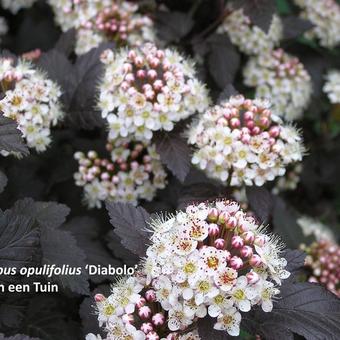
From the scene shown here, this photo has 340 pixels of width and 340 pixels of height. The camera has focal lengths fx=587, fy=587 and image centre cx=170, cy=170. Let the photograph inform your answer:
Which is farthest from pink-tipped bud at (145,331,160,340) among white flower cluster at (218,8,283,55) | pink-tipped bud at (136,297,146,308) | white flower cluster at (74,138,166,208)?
white flower cluster at (218,8,283,55)

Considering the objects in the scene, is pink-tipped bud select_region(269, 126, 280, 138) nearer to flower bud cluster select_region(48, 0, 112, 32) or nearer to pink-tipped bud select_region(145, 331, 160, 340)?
pink-tipped bud select_region(145, 331, 160, 340)

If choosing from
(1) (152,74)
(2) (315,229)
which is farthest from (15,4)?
(2) (315,229)

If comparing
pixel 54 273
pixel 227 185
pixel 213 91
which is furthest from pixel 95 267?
pixel 213 91

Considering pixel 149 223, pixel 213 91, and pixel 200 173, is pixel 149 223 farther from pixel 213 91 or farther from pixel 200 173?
pixel 213 91

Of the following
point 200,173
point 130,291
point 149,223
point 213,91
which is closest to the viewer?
point 130,291

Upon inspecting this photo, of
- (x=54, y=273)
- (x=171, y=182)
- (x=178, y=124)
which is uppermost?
(x=178, y=124)

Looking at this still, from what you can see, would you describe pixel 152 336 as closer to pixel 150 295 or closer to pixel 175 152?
pixel 150 295
